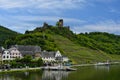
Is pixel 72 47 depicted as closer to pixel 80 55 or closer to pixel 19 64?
pixel 80 55

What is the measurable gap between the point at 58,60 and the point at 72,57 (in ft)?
70.6

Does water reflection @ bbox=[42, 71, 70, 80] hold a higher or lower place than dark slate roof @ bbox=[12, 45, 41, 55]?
lower

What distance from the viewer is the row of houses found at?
12206 centimetres

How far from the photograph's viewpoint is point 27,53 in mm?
130500

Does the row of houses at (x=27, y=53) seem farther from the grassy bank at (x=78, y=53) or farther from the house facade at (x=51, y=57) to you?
the grassy bank at (x=78, y=53)

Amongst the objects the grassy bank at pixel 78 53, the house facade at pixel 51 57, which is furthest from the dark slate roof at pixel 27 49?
the grassy bank at pixel 78 53

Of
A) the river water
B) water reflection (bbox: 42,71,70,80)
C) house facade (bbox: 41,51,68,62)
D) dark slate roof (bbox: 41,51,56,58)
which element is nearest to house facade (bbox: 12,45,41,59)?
house facade (bbox: 41,51,68,62)

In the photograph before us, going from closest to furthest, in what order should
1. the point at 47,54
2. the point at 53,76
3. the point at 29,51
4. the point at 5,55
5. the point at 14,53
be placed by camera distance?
the point at 53,76
the point at 5,55
the point at 14,53
the point at 29,51
the point at 47,54

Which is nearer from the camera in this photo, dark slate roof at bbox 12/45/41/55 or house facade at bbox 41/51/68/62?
dark slate roof at bbox 12/45/41/55

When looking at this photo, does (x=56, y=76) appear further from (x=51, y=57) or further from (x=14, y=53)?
(x=51, y=57)

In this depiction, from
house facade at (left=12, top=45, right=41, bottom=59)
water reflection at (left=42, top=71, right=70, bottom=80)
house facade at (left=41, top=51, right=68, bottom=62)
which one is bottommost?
water reflection at (left=42, top=71, right=70, bottom=80)

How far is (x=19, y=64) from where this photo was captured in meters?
110

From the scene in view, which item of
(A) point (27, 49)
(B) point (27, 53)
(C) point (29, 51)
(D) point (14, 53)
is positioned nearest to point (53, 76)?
(D) point (14, 53)

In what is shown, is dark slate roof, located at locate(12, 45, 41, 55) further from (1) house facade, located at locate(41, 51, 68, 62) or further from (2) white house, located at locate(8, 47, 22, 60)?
(1) house facade, located at locate(41, 51, 68, 62)
